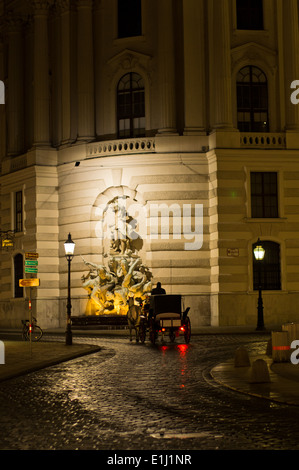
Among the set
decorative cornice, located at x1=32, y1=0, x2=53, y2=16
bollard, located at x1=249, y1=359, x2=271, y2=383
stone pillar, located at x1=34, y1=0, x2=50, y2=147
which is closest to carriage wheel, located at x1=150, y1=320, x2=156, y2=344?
bollard, located at x1=249, y1=359, x2=271, y2=383

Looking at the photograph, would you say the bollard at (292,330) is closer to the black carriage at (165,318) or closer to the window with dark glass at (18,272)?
the black carriage at (165,318)

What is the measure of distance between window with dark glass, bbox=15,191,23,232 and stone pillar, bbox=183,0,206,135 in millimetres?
10986

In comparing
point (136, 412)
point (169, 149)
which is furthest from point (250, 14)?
point (136, 412)

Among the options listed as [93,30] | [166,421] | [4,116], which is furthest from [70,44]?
[166,421]

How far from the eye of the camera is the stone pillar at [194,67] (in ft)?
137

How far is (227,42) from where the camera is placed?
42.0 meters

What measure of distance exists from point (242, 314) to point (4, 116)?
21.1 meters

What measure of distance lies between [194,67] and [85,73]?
639 cm

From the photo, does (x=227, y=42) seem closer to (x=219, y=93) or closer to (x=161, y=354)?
(x=219, y=93)

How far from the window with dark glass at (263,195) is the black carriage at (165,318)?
12.5 metres

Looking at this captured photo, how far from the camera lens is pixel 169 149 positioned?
135 feet

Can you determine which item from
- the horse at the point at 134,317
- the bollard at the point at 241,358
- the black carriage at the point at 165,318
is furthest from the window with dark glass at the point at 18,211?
the bollard at the point at 241,358

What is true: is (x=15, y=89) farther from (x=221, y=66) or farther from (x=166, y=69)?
(x=221, y=66)

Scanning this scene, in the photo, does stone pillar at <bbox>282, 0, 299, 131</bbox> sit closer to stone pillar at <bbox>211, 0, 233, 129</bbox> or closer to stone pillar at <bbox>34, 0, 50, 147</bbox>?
stone pillar at <bbox>211, 0, 233, 129</bbox>
